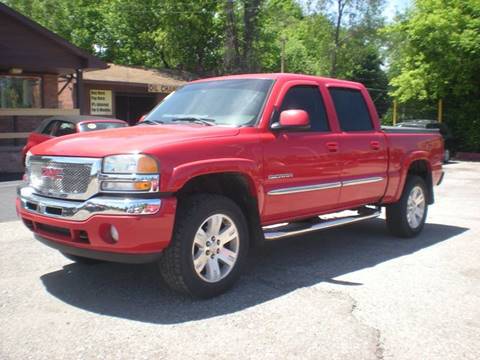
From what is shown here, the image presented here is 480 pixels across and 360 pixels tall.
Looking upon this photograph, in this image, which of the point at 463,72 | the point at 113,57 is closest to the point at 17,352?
the point at 463,72

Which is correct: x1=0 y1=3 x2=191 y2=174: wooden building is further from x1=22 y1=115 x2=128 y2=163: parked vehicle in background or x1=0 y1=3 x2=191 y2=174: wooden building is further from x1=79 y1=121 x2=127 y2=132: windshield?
x1=79 y1=121 x2=127 y2=132: windshield

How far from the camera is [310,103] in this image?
19.2 ft

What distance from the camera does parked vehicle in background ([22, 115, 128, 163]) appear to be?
1244 cm

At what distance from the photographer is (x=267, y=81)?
5.48 meters

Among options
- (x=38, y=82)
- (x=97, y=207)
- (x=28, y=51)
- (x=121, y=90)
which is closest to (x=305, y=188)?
(x=97, y=207)

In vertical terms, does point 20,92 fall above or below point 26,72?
below

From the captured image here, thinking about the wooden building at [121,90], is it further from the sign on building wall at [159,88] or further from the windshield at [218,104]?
the windshield at [218,104]

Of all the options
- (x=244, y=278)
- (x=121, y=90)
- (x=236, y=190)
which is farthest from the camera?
(x=121, y=90)

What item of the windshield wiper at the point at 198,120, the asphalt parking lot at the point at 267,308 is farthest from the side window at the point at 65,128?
the windshield wiper at the point at 198,120

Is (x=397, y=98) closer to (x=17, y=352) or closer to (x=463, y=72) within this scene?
(x=463, y=72)

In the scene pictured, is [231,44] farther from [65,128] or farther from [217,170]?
[217,170]

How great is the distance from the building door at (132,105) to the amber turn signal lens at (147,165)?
23.1 metres

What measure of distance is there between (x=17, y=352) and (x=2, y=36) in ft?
51.1

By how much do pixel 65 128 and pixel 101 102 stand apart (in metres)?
12.6
